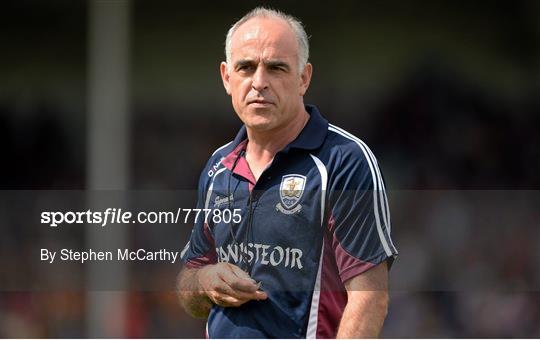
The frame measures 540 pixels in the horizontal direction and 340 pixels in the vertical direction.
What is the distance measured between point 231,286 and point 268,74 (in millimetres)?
677

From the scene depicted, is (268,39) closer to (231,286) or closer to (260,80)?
(260,80)

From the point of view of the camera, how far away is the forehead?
10.8 ft

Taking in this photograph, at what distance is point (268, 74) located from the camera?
10.8ft

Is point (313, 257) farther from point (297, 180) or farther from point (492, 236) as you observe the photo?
point (492, 236)

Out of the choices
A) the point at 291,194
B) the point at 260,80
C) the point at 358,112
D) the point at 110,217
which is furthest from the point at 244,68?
the point at 358,112

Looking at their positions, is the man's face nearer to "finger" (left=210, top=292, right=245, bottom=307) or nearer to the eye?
the eye

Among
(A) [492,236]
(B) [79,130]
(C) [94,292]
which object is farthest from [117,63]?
(A) [492,236]

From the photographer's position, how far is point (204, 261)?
11.1ft

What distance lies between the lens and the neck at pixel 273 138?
3311 millimetres

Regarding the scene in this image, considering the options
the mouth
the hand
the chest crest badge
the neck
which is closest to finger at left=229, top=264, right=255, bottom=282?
the hand

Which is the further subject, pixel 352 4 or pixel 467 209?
pixel 352 4

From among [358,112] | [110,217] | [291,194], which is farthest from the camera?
[358,112]

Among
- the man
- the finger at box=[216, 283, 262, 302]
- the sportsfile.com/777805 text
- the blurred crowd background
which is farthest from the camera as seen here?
the blurred crowd background

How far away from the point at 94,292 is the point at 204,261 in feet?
4.33
